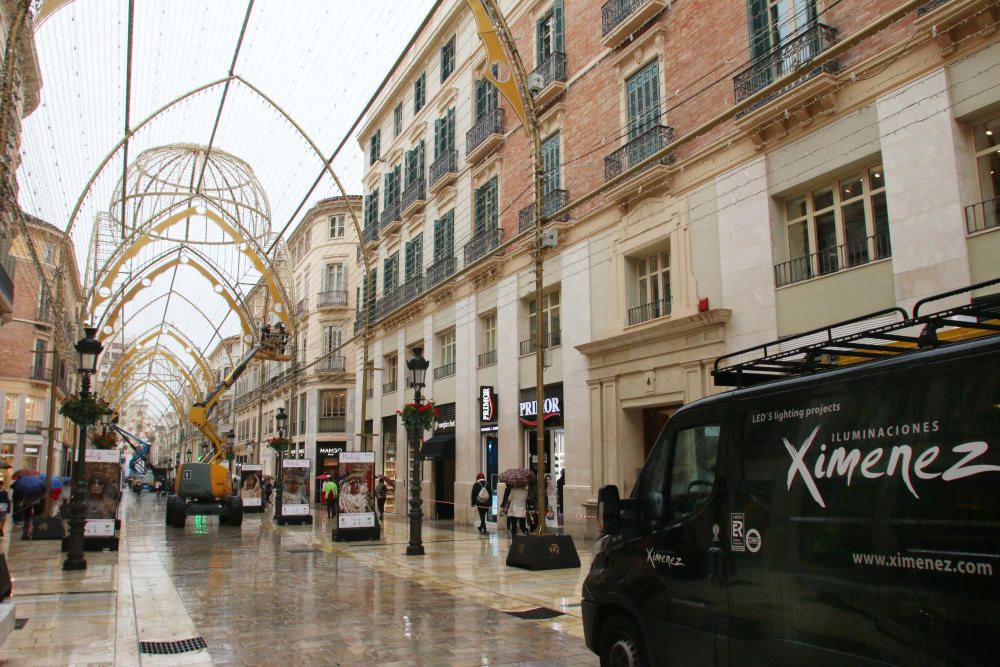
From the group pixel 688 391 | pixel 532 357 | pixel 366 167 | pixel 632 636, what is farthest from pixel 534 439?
pixel 366 167

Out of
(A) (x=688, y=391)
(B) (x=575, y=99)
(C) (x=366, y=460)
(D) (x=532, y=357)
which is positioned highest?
(B) (x=575, y=99)

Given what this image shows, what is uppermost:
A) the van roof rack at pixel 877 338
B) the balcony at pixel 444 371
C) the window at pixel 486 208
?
the window at pixel 486 208

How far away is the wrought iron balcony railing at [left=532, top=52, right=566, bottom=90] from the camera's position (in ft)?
72.7

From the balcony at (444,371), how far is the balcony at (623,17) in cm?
1347

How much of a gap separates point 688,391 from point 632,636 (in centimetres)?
1109

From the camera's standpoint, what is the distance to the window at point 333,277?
50.1 meters

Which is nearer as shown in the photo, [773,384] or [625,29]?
[773,384]

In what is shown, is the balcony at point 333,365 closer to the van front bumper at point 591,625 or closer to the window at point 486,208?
the window at point 486,208

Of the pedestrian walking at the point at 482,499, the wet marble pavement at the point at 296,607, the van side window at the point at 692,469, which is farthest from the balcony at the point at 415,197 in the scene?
the van side window at the point at 692,469

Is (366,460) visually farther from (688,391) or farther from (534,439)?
(688,391)

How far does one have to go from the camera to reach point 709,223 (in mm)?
16625

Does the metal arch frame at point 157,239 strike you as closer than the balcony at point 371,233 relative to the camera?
Yes

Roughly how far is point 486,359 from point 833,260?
1419 cm

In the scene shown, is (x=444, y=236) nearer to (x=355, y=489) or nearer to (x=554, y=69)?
(x=554, y=69)
